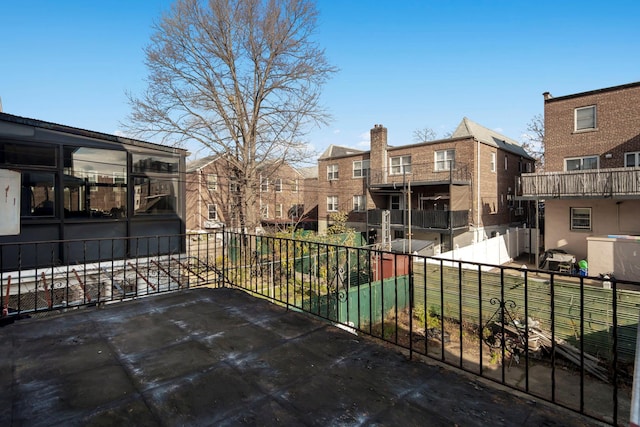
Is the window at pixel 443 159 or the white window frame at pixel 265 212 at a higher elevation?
the window at pixel 443 159

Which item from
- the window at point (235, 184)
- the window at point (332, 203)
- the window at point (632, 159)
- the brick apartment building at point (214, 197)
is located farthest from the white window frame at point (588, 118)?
the window at point (235, 184)

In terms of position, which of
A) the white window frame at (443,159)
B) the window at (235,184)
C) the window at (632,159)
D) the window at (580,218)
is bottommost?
the window at (580,218)

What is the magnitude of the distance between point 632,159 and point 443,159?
941 centimetres

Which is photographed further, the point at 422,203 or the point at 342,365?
the point at 422,203

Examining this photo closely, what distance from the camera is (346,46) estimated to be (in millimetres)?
15367

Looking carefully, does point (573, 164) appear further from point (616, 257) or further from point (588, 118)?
point (616, 257)

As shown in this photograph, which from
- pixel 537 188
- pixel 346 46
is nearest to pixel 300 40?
pixel 346 46

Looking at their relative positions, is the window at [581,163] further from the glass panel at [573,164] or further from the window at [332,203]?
the window at [332,203]

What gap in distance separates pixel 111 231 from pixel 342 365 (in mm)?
8079

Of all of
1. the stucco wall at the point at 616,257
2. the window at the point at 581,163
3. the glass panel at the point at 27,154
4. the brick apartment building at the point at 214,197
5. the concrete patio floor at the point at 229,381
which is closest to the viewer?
the concrete patio floor at the point at 229,381

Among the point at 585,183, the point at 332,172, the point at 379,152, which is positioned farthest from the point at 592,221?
the point at 332,172

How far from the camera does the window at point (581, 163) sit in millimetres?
18109

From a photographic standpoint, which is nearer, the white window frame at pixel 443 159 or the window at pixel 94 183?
the window at pixel 94 183

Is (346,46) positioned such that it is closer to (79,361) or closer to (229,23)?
(229,23)
